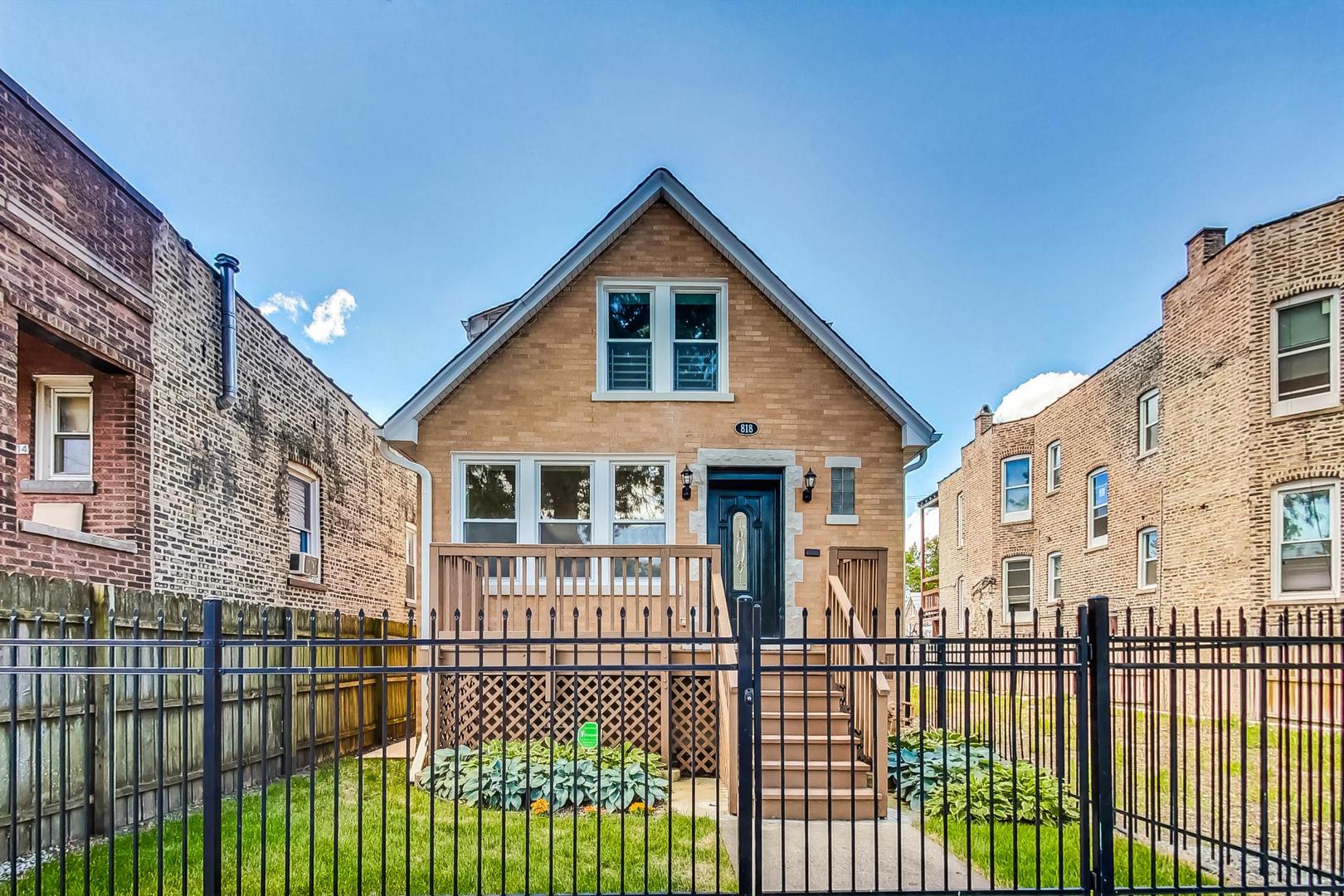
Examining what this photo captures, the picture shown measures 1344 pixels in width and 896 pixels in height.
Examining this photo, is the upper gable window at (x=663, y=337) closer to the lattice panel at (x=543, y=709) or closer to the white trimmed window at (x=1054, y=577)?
the lattice panel at (x=543, y=709)

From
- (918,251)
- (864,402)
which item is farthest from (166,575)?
(918,251)

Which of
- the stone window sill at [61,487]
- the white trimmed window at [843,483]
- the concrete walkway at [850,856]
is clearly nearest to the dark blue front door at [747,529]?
the white trimmed window at [843,483]

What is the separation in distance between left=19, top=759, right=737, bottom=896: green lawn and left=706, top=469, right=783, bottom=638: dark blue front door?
408 cm

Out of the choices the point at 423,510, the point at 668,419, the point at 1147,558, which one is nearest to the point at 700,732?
the point at 668,419

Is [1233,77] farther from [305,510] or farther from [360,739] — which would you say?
[305,510]

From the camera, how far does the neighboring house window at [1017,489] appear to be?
2183 centimetres

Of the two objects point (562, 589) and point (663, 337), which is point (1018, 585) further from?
point (562, 589)

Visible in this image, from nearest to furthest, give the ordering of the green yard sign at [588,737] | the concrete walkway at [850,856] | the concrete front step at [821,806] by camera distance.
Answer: the concrete walkway at [850,856]
the concrete front step at [821,806]
the green yard sign at [588,737]

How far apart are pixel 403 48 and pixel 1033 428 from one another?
17.6m

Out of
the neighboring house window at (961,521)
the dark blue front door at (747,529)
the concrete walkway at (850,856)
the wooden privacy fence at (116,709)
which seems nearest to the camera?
the wooden privacy fence at (116,709)

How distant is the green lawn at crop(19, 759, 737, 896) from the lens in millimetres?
5020

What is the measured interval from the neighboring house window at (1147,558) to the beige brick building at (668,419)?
351 inches

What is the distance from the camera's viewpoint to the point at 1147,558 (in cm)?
1645

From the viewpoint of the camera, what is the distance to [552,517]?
10.2m
